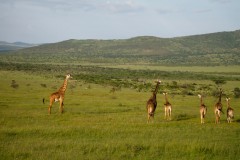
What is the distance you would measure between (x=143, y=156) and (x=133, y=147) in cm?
83

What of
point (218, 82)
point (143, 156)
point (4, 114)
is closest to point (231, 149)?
point (143, 156)

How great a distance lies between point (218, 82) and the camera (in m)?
66.9

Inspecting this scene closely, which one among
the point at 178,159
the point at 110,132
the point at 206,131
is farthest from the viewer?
the point at 206,131

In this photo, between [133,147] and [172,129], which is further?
[172,129]

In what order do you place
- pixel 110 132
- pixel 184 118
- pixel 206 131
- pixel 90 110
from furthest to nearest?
pixel 90 110 → pixel 184 118 → pixel 206 131 → pixel 110 132

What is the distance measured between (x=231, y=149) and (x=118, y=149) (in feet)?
14.7

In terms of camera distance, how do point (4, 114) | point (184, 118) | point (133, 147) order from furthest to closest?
point (184, 118), point (4, 114), point (133, 147)

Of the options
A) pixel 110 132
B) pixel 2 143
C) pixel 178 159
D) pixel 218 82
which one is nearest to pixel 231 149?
pixel 178 159

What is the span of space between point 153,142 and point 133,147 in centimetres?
123

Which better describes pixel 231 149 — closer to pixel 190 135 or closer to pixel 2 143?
pixel 190 135

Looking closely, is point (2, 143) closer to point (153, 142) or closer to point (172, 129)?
point (153, 142)

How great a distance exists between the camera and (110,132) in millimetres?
→ 17391

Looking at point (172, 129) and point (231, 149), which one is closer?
point (231, 149)

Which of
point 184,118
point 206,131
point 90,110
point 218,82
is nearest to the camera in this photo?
point 206,131
